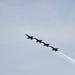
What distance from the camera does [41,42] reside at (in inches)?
6363

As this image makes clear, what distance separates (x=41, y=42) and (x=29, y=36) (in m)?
9.12

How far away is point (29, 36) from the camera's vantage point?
158 m

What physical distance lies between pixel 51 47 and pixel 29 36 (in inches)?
614

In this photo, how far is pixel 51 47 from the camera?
523 feet

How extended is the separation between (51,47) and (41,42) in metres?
7.38
